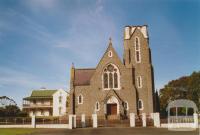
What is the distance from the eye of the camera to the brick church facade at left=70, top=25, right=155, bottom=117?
1824 inches

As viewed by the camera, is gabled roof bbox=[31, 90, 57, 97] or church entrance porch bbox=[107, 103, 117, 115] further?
gabled roof bbox=[31, 90, 57, 97]

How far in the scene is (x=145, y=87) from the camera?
47.0 meters

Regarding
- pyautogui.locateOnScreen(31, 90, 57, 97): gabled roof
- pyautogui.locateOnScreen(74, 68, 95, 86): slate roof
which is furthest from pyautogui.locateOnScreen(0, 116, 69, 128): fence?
pyautogui.locateOnScreen(31, 90, 57, 97): gabled roof

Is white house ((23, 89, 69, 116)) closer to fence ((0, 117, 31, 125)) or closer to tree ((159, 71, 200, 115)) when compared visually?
tree ((159, 71, 200, 115))

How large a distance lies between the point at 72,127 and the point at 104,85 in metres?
14.9

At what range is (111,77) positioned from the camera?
4803 cm

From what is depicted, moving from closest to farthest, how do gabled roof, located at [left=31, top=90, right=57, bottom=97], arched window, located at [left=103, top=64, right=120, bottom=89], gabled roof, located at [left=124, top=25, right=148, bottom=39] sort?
arched window, located at [left=103, top=64, right=120, bottom=89] < gabled roof, located at [left=124, top=25, right=148, bottom=39] < gabled roof, located at [left=31, top=90, right=57, bottom=97]

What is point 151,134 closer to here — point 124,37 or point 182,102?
point 182,102

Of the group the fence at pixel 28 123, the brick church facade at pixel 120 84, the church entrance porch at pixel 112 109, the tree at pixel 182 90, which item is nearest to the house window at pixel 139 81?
the brick church facade at pixel 120 84

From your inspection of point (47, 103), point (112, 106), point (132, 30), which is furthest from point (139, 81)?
point (47, 103)

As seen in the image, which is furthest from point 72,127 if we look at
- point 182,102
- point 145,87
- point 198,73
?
point 198,73

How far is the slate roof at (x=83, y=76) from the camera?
49459 mm

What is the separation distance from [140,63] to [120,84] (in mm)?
5089

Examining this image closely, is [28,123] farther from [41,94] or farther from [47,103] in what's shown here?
[41,94]
